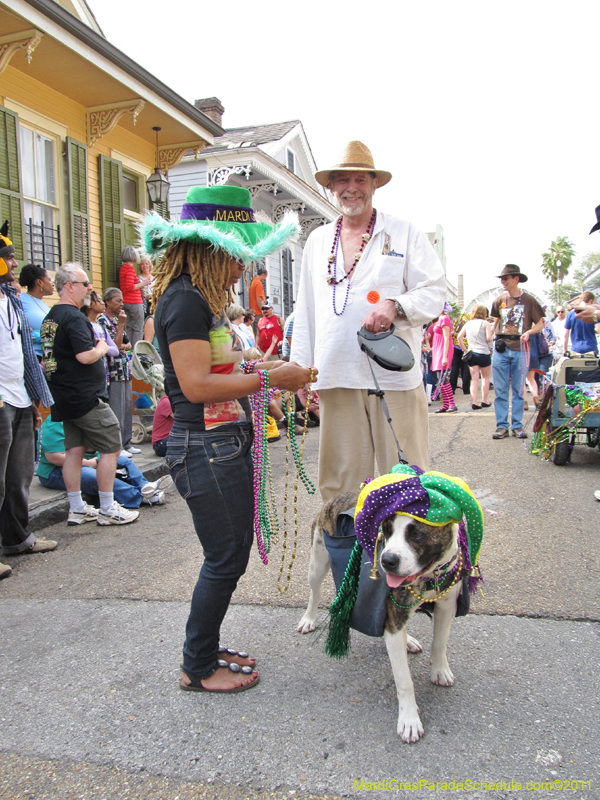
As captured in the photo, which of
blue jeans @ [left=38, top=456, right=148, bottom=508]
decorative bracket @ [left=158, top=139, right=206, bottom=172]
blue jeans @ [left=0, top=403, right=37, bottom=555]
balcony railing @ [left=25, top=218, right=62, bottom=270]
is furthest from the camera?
decorative bracket @ [left=158, top=139, right=206, bottom=172]

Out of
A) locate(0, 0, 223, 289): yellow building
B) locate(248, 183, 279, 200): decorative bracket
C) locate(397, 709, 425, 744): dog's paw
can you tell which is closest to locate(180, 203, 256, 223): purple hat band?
locate(397, 709, 425, 744): dog's paw

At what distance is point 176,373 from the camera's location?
7.38 feet

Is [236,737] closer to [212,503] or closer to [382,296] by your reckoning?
[212,503]

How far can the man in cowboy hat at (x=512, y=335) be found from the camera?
7.73m

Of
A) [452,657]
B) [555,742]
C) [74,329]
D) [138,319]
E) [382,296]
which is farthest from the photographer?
[138,319]

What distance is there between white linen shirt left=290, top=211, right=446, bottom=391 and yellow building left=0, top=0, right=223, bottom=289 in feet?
20.7

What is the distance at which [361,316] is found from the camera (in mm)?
2896

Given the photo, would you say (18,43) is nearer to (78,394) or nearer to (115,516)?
(78,394)

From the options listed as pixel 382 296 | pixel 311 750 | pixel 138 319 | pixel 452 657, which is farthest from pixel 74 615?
pixel 138 319

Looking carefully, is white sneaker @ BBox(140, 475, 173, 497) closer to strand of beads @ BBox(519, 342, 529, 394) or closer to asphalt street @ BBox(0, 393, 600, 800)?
asphalt street @ BBox(0, 393, 600, 800)

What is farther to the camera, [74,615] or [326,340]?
[74,615]

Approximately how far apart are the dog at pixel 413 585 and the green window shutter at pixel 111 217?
29.3ft

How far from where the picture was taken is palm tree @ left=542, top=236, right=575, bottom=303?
3450 inches

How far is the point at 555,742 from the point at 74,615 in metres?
2.47
